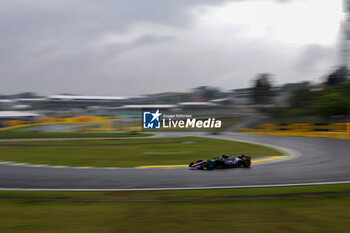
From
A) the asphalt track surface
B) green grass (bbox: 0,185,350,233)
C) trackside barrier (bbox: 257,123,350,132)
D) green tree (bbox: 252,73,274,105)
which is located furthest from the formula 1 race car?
green tree (bbox: 252,73,274,105)

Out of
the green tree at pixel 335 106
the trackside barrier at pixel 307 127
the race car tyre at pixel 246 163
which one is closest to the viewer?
the race car tyre at pixel 246 163

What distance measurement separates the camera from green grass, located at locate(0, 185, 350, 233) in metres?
6.11

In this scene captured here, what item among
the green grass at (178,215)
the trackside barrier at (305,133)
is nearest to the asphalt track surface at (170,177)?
the green grass at (178,215)

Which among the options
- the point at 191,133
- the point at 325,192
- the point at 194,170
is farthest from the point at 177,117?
the point at 325,192

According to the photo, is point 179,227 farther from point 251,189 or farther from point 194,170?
point 194,170

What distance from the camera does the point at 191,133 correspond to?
35625 millimetres

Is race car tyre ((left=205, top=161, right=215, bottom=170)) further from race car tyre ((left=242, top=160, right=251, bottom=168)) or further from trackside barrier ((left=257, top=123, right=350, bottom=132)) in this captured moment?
trackside barrier ((left=257, top=123, right=350, bottom=132))

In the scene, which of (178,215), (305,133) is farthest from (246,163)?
(305,133)

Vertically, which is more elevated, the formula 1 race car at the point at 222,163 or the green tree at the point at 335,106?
the green tree at the point at 335,106

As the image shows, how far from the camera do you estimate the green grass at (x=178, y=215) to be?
240 inches

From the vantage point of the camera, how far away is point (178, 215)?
6.94m

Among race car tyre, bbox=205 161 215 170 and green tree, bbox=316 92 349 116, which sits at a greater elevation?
green tree, bbox=316 92 349 116

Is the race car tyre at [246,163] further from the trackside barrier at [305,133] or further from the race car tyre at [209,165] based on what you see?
the trackside barrier at [305,133]

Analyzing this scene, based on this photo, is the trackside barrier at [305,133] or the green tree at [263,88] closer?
the trackside barrier at [305,133]
